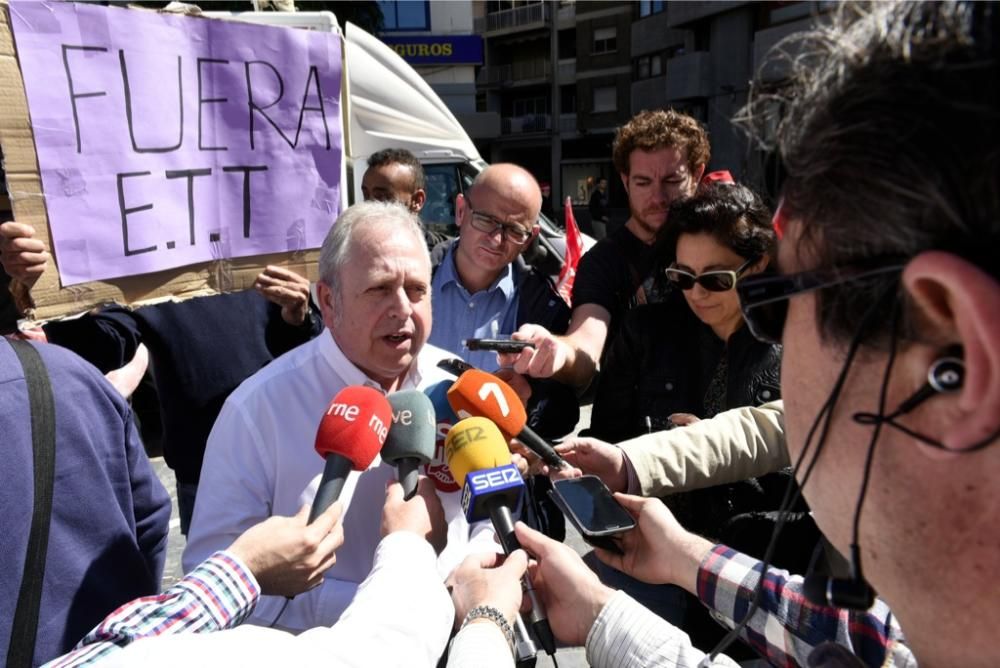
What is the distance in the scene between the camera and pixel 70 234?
195 centimetres

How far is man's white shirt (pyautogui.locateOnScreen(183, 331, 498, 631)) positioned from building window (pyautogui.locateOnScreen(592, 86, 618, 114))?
125 ft

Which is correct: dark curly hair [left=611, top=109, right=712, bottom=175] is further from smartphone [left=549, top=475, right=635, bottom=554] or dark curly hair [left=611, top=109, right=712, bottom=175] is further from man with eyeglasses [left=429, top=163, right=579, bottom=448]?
smartphone [left=549, top=475, right=635, bottom=554]

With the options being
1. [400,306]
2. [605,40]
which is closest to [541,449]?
[400,306]

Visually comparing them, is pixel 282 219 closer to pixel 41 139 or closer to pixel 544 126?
pixel 41 139

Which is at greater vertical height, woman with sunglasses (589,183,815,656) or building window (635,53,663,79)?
building window (635,53,663,79)

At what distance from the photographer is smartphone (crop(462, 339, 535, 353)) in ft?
6.97

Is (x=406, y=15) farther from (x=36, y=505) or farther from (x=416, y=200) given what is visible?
(x=36, y=505)

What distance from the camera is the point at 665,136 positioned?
300 cm

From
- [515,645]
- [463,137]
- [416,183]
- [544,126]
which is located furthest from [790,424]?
[544,126]

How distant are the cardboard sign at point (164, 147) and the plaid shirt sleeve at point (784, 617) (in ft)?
5.78

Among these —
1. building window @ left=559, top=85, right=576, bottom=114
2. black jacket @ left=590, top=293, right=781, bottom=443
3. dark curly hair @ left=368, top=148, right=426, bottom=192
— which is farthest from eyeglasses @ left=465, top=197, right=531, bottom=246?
building window @ left=559, top=85, right=576, bottom=114

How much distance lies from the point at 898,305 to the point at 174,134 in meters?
2.12

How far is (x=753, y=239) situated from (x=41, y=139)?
2.04 metres

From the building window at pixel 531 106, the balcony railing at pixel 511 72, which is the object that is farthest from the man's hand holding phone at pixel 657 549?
the balcony railing at pixel 511 72
